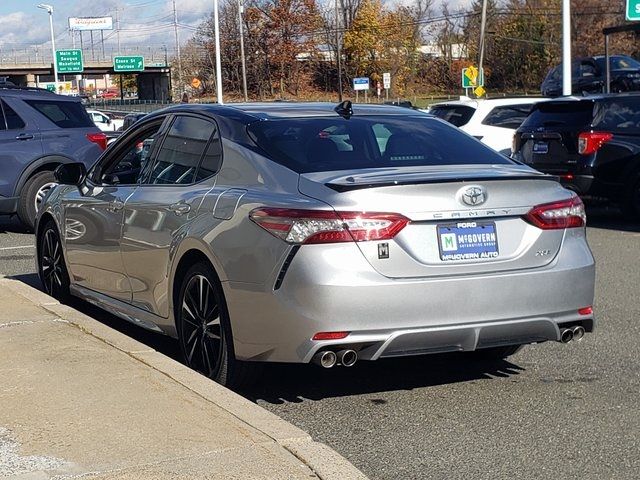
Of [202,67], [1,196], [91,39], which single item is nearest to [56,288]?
[1,196]

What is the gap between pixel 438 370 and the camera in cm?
669

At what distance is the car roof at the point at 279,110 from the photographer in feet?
21.2

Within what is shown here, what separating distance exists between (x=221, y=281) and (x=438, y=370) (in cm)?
168

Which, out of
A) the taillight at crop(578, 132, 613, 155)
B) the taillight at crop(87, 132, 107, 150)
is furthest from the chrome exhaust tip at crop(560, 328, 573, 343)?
the taillight at crop(87, 132, 107, 150)

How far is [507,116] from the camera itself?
60.0 ft

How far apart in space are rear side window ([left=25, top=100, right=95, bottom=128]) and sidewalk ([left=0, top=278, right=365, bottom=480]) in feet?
28.0

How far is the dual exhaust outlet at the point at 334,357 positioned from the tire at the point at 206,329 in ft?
2.03

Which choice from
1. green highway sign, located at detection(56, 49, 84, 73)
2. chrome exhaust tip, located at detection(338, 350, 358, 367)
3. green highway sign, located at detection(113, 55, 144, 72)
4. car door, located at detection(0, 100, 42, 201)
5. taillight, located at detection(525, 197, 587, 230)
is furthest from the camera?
green highway sign, located at detection(113, 55, 144, 72)

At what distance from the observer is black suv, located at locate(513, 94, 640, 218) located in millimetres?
14156

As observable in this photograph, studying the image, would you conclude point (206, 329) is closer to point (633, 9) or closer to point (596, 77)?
point (633, 9)

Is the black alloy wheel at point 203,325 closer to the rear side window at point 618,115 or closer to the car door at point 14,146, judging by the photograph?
the car door at point 14,146

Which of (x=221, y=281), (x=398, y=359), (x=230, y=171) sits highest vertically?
(x=230, y=171)

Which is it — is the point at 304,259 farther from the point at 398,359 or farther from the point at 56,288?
the point at 56,288

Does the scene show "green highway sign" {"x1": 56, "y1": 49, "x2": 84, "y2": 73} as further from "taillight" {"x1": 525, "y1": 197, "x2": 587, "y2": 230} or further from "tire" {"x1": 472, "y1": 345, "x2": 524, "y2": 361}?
"taillight" {"x1": 525, "y1": 197, "x2": 587, "y2": 230}
